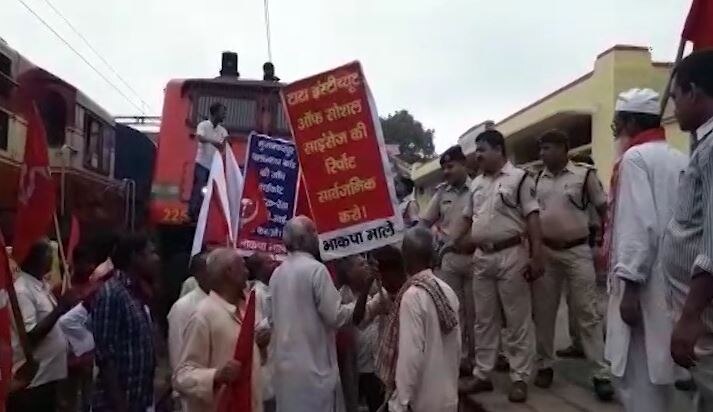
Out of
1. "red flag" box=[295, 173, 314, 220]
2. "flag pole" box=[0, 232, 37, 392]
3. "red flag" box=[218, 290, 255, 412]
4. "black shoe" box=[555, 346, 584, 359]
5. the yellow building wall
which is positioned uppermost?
the yellow building wall

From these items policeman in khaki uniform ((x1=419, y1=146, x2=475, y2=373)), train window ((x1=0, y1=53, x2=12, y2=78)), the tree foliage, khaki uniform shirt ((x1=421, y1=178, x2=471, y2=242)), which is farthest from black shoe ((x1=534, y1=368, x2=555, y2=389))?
the tree foliage

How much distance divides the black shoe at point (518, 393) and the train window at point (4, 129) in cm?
686

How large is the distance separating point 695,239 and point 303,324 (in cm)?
294

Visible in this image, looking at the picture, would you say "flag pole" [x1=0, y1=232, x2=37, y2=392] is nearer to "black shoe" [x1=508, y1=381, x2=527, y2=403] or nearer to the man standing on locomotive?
"black shoe" [x1=508, y1=381, x2=527, y2=403]

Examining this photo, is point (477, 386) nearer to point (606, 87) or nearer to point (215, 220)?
point (215, 220)

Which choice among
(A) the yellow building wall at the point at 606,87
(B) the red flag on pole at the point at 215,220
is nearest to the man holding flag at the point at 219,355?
(B) the red flag on pole at the point at 215,220

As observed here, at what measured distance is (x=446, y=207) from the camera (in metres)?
7.23

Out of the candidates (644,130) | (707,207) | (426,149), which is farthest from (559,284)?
(426,149)

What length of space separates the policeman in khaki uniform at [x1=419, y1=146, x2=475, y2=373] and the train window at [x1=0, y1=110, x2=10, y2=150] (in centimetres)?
549

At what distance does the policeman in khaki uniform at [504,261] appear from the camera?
6047 mm

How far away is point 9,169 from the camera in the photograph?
10.7m

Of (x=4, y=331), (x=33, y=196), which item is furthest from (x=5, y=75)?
(x=4, y=331)

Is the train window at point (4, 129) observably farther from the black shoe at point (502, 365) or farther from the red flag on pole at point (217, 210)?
the black shoe at point (502, 365)

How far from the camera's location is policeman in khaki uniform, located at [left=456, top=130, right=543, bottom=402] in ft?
19.8
